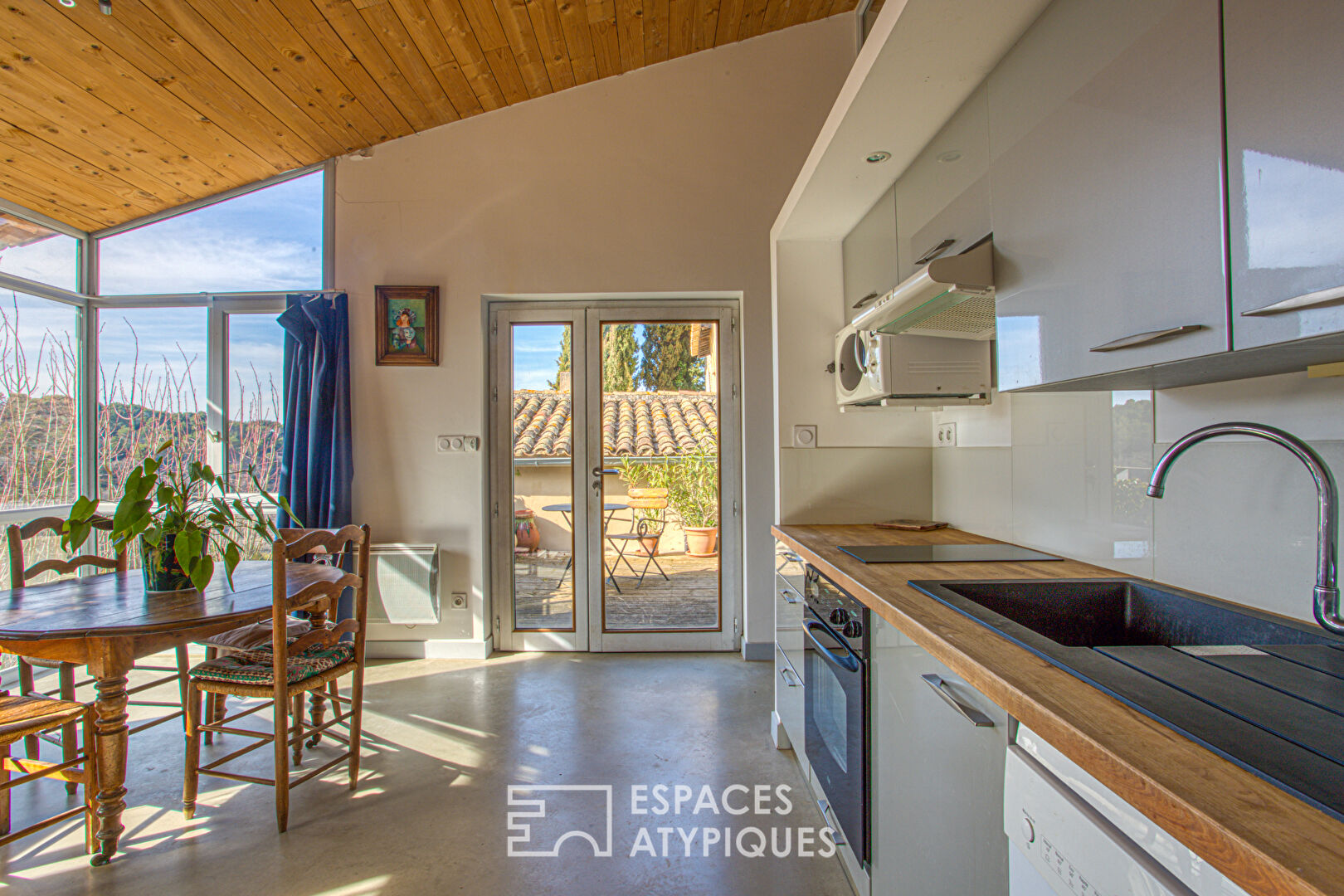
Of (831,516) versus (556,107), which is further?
(556,107)

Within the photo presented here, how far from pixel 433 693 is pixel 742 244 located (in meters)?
2.93

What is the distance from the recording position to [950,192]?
1.70 m

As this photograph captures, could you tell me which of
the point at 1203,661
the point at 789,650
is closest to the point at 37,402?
the point at 789,650

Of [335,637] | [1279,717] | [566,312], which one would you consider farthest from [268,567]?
[1279,717]

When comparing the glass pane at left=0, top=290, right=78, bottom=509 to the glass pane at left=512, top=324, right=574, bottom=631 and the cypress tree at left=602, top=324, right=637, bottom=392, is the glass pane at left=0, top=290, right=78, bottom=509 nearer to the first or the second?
the glass pane at left=512, top=324, right=574, bottom=631

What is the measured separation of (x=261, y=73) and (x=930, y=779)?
3700 mm

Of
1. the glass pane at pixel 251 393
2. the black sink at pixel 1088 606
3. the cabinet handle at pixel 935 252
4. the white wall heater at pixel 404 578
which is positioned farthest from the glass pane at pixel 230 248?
the black sink at pixel 1088 606

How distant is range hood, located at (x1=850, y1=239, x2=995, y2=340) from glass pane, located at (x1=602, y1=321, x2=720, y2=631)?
5.57 feet

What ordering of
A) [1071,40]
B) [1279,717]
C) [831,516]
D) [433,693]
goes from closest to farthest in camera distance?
[1279,717], [1071,40], [831,516], [433,693]

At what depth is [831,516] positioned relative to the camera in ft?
8.86

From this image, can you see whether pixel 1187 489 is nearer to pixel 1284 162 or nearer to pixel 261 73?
Answer: pixel 1284 162

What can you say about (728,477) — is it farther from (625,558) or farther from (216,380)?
(216,380)

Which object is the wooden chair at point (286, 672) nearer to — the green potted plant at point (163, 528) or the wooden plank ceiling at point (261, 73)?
the green potted plant at point (163, 528)

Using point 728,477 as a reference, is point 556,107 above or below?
above
